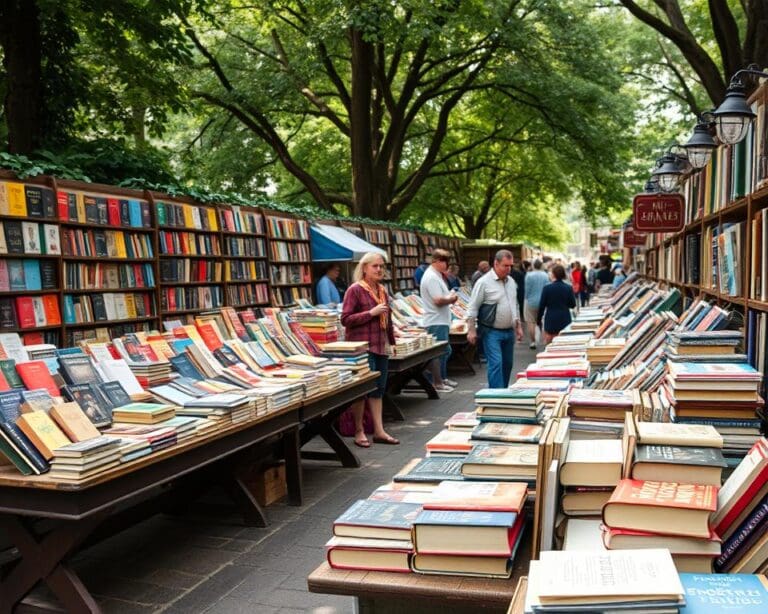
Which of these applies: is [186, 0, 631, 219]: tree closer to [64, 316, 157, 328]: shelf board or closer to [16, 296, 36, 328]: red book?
[64, 316, 157, 328]: shelf board

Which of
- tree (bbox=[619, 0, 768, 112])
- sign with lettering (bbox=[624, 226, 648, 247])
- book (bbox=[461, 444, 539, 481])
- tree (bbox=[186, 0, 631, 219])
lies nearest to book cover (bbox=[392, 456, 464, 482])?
book (bbox=[461, 444, 539, 481])

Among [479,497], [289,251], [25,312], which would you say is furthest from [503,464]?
[289,251]

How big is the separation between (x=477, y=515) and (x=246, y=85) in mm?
16081

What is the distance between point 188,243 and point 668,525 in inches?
313

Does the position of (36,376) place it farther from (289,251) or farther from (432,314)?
(289,251)

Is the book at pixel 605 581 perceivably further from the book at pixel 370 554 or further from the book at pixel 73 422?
the book at pixel 73 422

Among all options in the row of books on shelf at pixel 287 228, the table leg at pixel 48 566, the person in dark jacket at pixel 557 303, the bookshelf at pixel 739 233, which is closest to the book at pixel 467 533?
the bookshelf at pixel 739 233

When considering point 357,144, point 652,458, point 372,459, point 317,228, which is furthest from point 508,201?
point 652,458

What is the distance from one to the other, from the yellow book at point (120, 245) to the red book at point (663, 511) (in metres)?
6.88

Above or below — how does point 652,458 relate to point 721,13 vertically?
below

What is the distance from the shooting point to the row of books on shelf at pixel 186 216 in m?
8.45

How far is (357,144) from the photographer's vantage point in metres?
16.1

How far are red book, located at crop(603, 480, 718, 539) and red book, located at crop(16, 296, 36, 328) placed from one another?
6030mm

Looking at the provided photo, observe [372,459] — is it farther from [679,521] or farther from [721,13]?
[721,13]
